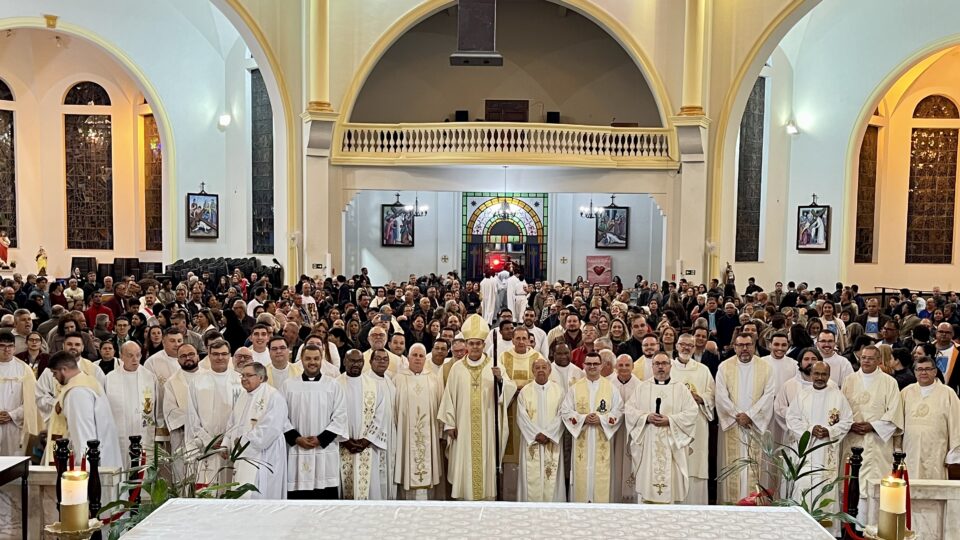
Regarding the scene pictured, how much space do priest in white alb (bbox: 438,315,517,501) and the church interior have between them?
574 cm

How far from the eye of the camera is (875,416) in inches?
270

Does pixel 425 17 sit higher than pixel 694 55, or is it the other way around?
pixel 425 17

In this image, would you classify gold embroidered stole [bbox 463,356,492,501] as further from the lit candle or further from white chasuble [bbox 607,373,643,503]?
the lit candle

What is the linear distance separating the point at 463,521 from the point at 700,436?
4.34 meters

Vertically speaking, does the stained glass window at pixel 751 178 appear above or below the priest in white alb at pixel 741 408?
above

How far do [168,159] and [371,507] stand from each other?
21778 millimetres

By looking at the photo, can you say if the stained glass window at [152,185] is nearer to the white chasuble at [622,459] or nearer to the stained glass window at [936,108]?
the white chasuble at [622,459]

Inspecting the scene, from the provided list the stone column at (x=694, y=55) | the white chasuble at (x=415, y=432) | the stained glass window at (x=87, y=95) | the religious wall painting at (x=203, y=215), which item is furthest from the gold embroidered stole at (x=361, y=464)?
the stained glass window at (x=87, y=95)

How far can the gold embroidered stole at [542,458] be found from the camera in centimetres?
707

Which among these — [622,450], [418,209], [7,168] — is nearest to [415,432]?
[622,450]

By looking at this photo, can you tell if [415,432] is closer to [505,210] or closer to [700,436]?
[700,436]

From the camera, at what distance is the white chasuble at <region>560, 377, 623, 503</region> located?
23.1ft

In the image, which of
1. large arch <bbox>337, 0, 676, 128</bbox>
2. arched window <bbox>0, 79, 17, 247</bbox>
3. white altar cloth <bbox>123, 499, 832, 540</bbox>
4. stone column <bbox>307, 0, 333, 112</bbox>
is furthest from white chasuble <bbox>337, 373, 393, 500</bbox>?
arched window <bbox>0, 79, 17, 247</bbox>

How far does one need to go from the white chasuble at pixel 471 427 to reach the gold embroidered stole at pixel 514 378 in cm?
34
